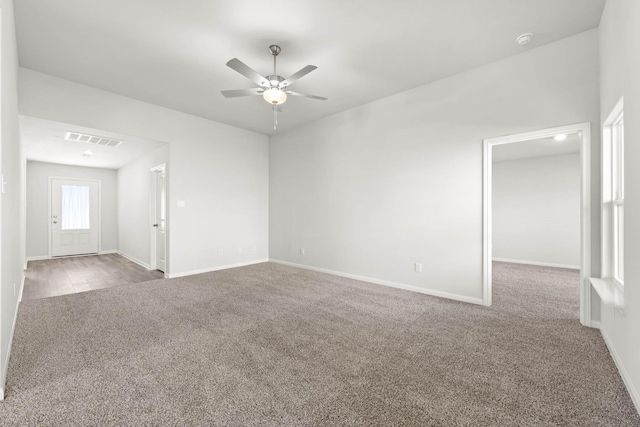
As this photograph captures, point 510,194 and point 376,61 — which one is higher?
point 376,61

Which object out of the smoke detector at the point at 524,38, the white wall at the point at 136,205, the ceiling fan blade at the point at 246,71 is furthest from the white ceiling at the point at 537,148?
the white wall at the point at 136,205

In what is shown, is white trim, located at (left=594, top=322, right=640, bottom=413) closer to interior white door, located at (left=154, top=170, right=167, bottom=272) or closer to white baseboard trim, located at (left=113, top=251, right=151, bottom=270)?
interior white door, located at (left=154, top=170, right=167, bottom=272)

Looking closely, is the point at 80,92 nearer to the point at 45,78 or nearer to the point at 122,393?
the point at 45,78

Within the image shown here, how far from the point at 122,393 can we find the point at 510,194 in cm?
820

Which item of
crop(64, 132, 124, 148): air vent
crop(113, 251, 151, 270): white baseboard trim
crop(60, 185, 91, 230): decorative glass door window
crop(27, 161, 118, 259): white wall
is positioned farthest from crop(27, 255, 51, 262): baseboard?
crop(64, 132, 124, 148): air vent

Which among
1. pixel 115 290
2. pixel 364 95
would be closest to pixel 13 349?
pixel 115 290

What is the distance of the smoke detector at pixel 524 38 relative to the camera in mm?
2931

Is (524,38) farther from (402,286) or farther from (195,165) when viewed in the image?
(195,165)

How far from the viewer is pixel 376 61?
3.44m

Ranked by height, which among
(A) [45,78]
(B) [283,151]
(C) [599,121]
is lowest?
(C) [599,121]

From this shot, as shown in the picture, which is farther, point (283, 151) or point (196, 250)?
point (283, 151)

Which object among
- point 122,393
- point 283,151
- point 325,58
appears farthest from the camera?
point 283,151

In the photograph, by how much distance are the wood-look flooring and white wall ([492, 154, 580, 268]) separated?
25.9 ft

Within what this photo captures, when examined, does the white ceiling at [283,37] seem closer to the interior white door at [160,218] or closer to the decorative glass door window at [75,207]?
the interior white door at [160,218]
